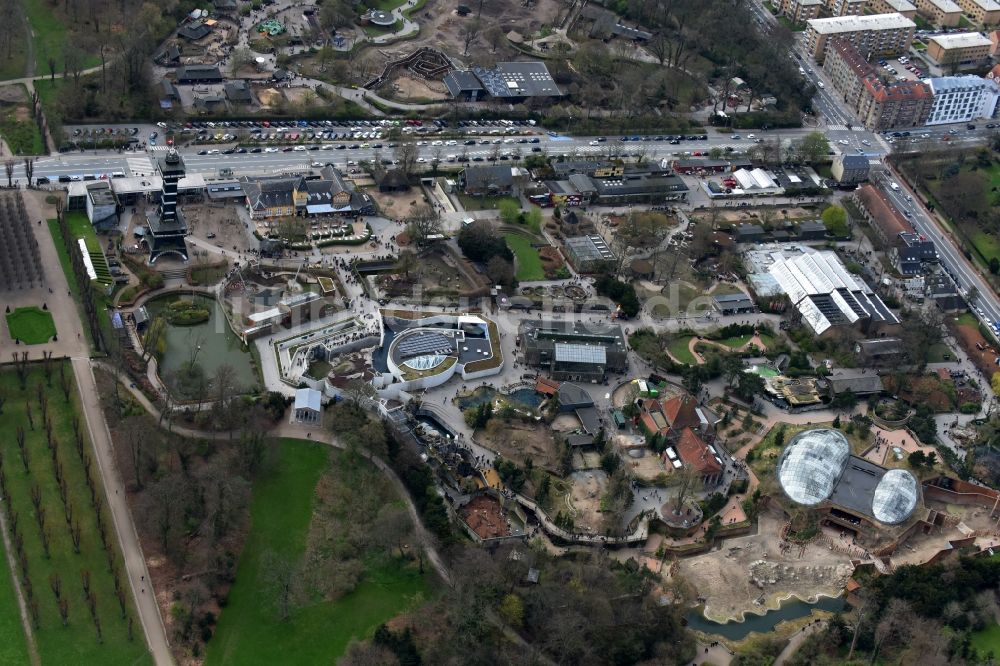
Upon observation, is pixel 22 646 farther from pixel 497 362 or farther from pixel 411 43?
pixel 411 43

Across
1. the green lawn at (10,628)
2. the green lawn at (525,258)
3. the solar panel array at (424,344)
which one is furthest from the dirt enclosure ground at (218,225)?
the green lawn at (10,628)

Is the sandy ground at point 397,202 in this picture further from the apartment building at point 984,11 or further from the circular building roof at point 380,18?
the apartment building at point 984,11

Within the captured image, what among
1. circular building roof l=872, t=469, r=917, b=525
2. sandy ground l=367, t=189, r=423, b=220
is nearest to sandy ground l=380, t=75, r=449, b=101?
sandy ground l=367, t=189, r=423, b=220

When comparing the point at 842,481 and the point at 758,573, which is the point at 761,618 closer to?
the point at 758,573

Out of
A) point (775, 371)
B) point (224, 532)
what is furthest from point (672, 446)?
point (224, 532)

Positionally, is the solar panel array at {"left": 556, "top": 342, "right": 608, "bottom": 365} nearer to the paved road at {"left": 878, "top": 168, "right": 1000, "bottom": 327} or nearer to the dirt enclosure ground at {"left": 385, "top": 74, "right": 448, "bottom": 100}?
the paved road at {"left": 878, "top": 168, "right": 1000, "bottom": 327}

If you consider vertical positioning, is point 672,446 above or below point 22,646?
below
